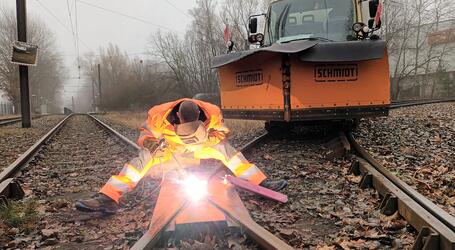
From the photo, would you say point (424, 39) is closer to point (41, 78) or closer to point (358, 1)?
point (358, 1)

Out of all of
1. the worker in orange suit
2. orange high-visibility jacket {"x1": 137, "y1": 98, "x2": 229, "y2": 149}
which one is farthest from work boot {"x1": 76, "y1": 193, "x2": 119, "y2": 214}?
orange high-visibility jacket {"x1": 137, "y1": 98, "x2": 229, "y2": 149}

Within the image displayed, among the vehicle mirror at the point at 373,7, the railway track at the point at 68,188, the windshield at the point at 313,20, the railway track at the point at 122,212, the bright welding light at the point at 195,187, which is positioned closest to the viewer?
the railway track at the point at 122,212

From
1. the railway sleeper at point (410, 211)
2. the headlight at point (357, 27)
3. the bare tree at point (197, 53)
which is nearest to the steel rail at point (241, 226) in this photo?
the railway sleeper at point (410, 211)

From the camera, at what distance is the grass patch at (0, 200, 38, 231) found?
12.5 ft

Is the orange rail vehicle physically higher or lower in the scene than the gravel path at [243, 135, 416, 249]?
higher

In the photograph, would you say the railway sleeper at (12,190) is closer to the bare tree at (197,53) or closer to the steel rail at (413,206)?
the steel rail at (413,206)

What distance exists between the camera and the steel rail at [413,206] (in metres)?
2.81

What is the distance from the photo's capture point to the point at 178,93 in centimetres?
4850

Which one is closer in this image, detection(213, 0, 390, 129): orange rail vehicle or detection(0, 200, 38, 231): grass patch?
detection(0, 200, 38, 231): grass patch

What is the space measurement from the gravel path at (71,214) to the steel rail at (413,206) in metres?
2.21

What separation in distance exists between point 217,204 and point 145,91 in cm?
4912

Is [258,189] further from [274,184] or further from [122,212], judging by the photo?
[122,212]

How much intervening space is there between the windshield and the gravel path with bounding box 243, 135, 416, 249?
2812 mm

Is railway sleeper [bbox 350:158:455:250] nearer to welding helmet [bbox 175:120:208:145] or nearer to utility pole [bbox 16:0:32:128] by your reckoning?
welding helmet [bbox 175:120:208:145]
